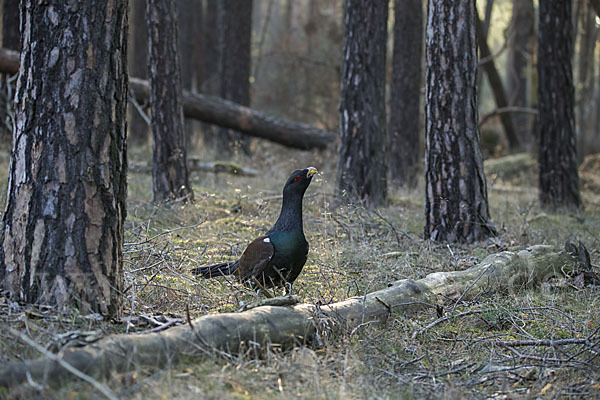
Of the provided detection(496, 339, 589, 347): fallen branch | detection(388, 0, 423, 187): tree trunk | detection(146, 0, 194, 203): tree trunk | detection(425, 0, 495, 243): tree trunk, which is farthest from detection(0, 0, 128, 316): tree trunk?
detection(388, 0, 423, 187): tree trunk

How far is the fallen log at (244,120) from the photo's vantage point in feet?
40.2

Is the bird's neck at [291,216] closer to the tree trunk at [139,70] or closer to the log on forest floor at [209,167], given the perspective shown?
Answer: the log on forest floor at [209,167]

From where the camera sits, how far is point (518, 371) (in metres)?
3.27

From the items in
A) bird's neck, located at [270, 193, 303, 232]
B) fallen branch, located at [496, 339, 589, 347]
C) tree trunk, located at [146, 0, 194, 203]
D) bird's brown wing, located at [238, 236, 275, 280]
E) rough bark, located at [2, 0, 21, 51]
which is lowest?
fallen branch, located at [496, 339, 589, 347]

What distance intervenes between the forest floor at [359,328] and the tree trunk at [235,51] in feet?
27.7

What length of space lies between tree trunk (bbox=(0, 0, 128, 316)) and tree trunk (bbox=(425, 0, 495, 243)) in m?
3.99

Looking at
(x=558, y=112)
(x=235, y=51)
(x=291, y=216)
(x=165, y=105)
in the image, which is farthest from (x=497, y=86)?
(x=291, y=216)

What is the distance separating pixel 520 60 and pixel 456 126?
14.7 meters

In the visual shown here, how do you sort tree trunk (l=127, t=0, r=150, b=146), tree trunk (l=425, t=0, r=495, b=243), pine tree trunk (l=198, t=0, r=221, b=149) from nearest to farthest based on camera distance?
tree trunk (l=425, t=0, r=495, b=243) < tree trunk (l=127, t=0, r=150, b=146) < pine tree trunk (l=198, t=0, r=221, b=149)

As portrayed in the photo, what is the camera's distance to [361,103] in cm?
847

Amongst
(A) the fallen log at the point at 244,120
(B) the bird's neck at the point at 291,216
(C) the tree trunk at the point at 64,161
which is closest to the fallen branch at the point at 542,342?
(B) the bird's neck at the point at 291,216

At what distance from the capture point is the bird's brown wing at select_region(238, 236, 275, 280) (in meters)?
4.44

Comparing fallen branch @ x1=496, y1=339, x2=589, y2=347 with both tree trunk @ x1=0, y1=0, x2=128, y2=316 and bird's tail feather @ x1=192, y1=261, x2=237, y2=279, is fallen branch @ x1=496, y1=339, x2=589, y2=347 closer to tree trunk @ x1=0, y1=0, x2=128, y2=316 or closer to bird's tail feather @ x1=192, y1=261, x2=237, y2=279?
bird's tail feather @ x1=192, y1=261, x2=237, y2=279

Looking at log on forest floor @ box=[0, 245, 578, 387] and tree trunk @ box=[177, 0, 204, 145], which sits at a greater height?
tree trunk @ box=[177, 0, 204, 145]
